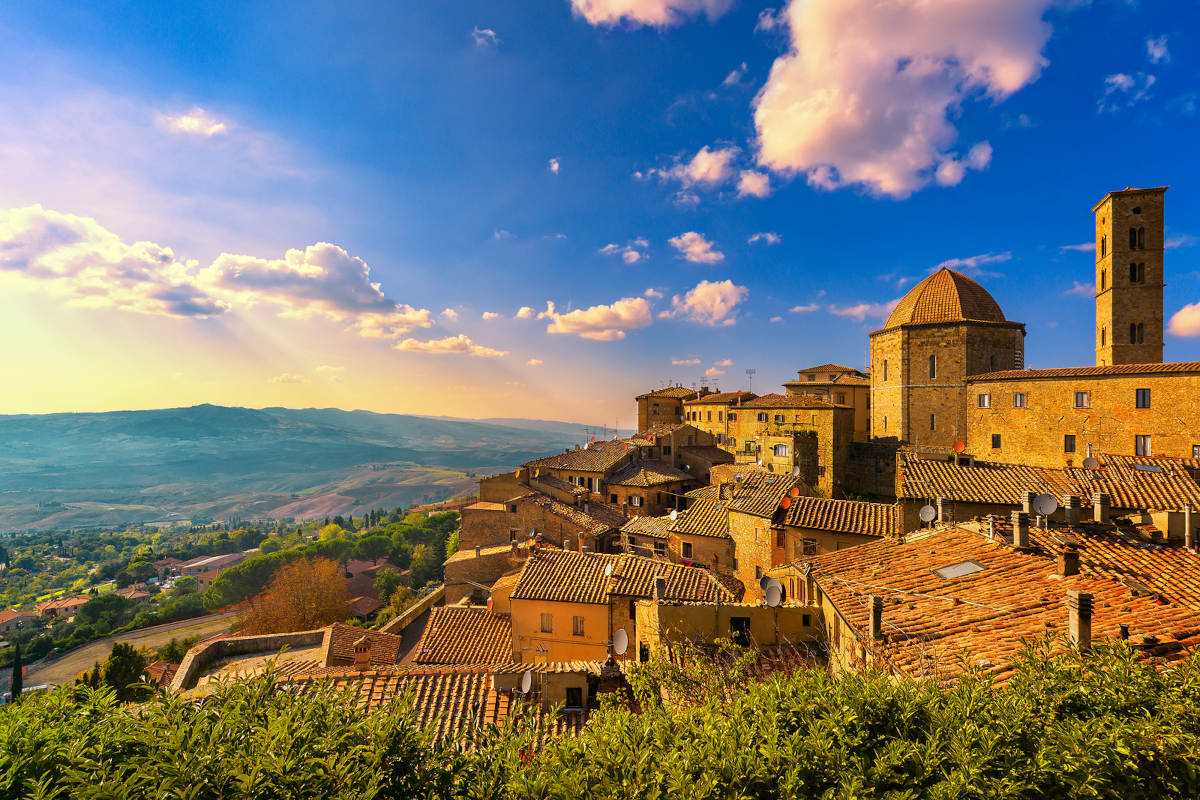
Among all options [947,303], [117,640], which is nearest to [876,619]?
[947,303]

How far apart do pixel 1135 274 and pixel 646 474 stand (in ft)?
127

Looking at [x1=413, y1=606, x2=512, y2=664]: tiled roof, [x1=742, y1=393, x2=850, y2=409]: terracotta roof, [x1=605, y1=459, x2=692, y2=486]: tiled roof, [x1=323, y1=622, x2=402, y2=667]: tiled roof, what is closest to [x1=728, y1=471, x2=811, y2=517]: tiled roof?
[x1=742, y1=393, x2=850, y2=409]: terracotta roof

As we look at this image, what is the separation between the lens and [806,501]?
68.7 ft

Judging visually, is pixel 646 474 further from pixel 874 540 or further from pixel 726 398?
pixel 874 540

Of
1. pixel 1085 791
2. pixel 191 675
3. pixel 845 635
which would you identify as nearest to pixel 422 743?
pixel 1085 791

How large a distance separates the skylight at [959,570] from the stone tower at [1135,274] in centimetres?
3684

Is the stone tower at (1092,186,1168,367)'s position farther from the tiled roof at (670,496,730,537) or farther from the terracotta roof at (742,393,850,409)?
the tiled roof at (670,496,730,537)

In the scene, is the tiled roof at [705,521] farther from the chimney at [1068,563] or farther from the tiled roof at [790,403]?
the chimney at [1068,563]

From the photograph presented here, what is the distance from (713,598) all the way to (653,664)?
760 centimetres

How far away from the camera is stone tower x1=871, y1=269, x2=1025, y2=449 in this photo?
1345 inches

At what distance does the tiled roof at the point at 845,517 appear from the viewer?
1873 cm

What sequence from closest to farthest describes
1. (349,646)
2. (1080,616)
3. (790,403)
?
(1080,616)
(349,646)
(790,403)

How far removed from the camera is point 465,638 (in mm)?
21484

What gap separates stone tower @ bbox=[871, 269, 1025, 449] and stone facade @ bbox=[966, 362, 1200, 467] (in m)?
1.82
